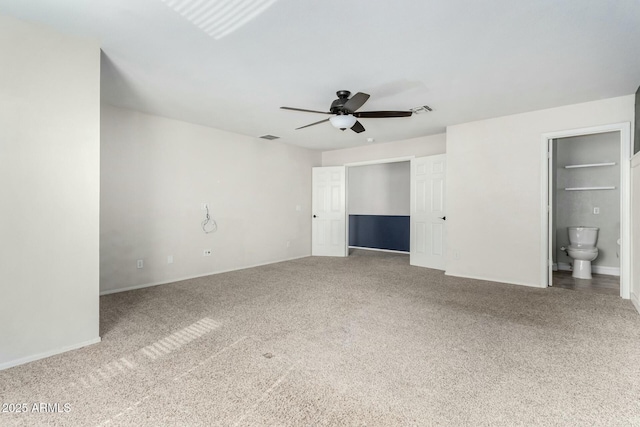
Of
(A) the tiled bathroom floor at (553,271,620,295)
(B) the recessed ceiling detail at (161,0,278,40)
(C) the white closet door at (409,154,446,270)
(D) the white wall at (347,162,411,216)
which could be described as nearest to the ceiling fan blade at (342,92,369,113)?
(B) the recessed ceiling detail at (161,0,278,40)

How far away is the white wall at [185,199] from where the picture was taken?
168 inches

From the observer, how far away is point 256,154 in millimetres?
6035

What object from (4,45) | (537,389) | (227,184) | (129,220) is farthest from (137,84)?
(537,389)

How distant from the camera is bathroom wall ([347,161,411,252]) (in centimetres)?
794

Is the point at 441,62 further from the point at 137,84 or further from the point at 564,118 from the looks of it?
the point at 137,84

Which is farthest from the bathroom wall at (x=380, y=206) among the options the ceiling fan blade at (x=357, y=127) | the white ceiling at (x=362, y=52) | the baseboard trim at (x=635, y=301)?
the baseboard trim at (x=635, y=301)

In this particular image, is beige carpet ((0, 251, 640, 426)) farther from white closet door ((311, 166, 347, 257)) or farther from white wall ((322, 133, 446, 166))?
white closet door ((311, 166, 347, 257))

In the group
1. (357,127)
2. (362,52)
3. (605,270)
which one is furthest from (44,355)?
(605,270)

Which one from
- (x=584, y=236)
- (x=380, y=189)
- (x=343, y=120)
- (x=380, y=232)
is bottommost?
(x=380, y=232)

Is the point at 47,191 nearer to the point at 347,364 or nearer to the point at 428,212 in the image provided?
the point at 347,364

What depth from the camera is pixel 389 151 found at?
21.1ft

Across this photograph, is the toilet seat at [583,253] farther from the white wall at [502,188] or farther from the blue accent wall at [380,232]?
the blue accent wall at [380,232]

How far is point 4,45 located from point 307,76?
2347 millimetres

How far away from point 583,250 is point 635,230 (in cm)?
152
